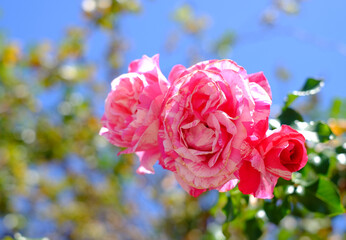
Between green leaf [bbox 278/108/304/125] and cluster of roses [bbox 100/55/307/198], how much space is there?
0.67ft

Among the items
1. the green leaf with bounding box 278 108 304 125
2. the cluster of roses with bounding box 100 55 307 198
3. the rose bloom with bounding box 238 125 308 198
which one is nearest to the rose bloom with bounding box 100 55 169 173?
the cluster of roses with bounding box 100 55 307 198

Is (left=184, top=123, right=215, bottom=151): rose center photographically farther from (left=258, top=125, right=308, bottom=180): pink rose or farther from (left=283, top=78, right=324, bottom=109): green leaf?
(left=283, top=78, right=324, bottom=109): green leaf

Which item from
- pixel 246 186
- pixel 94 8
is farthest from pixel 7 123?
pixel 246 186

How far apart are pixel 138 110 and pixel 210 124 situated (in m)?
0.15

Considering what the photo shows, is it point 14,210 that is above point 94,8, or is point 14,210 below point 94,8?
below

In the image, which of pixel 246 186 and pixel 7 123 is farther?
pixel 7 123

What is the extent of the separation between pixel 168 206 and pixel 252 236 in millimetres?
2311

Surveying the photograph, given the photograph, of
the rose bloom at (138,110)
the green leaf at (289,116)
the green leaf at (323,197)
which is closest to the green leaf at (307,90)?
the green leaf at (289,116)

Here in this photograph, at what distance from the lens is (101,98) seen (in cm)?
397

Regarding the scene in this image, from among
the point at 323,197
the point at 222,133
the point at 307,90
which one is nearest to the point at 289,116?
the point at 307,90

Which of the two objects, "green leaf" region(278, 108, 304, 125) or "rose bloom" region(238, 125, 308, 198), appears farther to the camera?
"green leaf" region(278, 108, 304, 125)

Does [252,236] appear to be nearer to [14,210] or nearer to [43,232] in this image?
[14,210]

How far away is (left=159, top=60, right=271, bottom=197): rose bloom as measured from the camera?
593 millimetres

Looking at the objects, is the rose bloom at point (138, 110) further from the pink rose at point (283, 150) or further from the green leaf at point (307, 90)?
the green leaf at point (307, 90)
